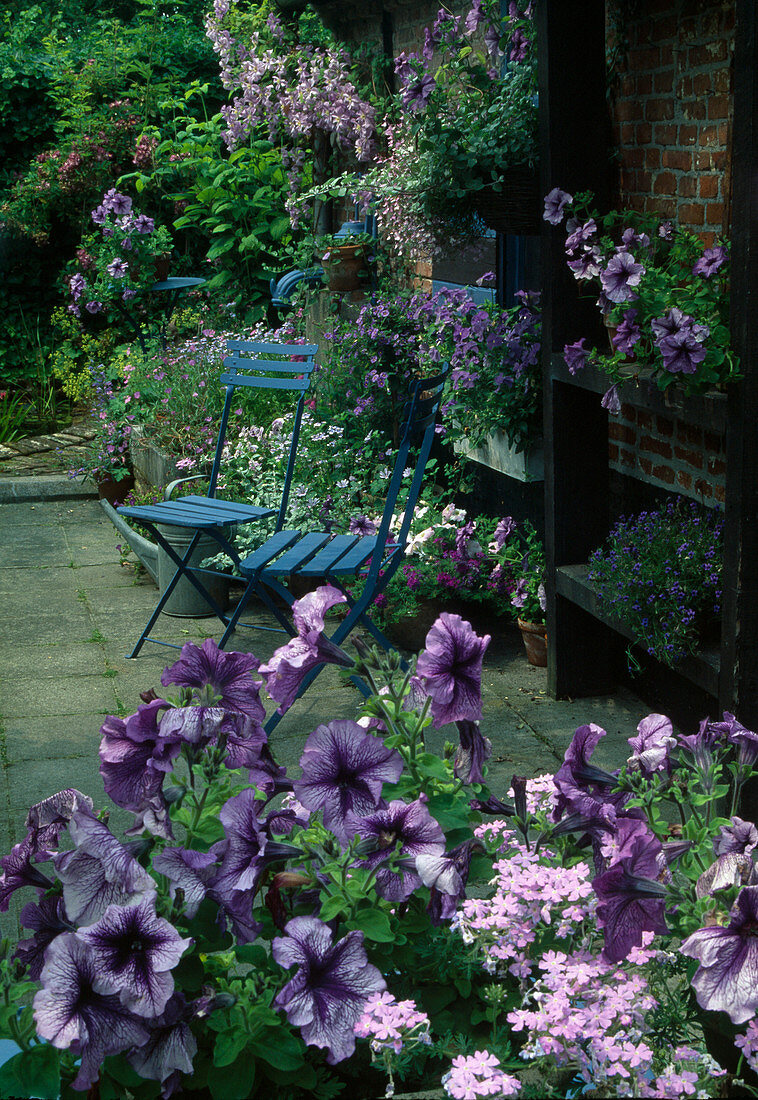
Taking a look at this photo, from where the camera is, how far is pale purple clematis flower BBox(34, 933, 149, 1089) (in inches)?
46.4

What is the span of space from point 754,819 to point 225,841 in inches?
80.1

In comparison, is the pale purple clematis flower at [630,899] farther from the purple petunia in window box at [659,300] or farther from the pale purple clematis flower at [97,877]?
the purple petunia in window box at [659,300]

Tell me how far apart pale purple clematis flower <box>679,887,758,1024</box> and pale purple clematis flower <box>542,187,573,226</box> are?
9.29ft

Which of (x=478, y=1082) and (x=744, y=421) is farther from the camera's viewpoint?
(x=744, y=421)

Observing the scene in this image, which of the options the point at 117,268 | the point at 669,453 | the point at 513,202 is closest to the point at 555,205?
the point at 513,202

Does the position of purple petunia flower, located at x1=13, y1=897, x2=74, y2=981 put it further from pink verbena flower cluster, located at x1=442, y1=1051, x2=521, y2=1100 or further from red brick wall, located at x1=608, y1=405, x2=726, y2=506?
red brick wall, located at x1=608, y1=405, x2=726, y2=506

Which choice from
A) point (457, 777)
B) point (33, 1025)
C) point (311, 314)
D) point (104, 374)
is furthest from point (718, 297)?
point (104, 374)

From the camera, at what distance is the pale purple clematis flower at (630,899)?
52.1 inches

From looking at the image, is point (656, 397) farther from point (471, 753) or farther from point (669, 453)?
point (471, 753)

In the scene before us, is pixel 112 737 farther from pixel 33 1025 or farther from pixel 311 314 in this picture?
pixel 311 314

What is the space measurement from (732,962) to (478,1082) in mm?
298

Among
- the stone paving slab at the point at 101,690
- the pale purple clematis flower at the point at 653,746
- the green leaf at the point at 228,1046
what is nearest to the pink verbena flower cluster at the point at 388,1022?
the green leaf at the point at 228,1046

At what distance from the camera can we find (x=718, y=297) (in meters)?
2.99

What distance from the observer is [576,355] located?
3670mm
